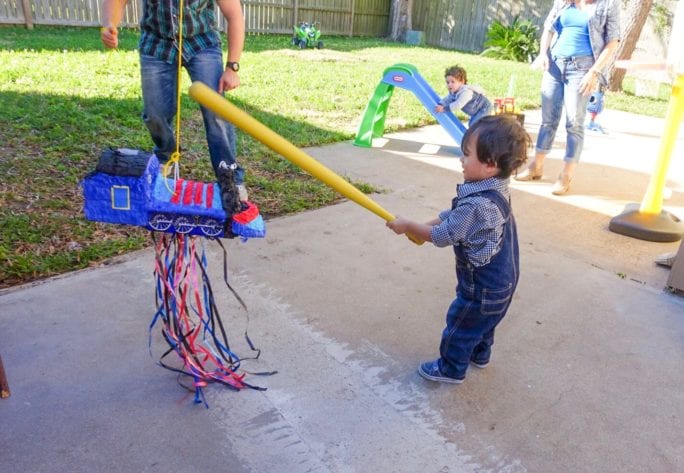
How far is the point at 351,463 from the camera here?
180cm

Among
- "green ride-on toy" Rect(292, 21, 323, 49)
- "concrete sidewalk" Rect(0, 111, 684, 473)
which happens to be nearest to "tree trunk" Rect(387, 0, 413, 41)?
"green ride-on toy" Rect(292, 21, 323, 49)

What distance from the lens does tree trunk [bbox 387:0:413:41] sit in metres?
16.9

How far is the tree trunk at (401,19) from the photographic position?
Answer: 55.5ft

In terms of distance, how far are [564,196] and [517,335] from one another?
2320 mm

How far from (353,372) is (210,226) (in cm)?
88

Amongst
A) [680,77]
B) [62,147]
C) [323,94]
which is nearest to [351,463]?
[680,77]

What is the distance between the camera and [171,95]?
278cm

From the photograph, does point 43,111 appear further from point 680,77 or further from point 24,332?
point 680,77

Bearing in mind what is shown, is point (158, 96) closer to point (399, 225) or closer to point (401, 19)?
point (399, 225)

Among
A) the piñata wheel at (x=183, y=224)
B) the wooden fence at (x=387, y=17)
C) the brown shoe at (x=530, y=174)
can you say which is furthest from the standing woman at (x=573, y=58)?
the wooden fence at (x=387, y=17)

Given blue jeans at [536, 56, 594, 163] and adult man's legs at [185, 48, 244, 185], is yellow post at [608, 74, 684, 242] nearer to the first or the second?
blue jeans at [536, 56, 594, 163]

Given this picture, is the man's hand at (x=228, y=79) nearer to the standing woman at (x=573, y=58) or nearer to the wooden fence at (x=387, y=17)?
the standing woman at (x=573, y=58)

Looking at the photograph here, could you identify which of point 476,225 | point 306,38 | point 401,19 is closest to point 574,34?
point 476,225

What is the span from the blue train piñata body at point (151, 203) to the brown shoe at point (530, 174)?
3.55 m
